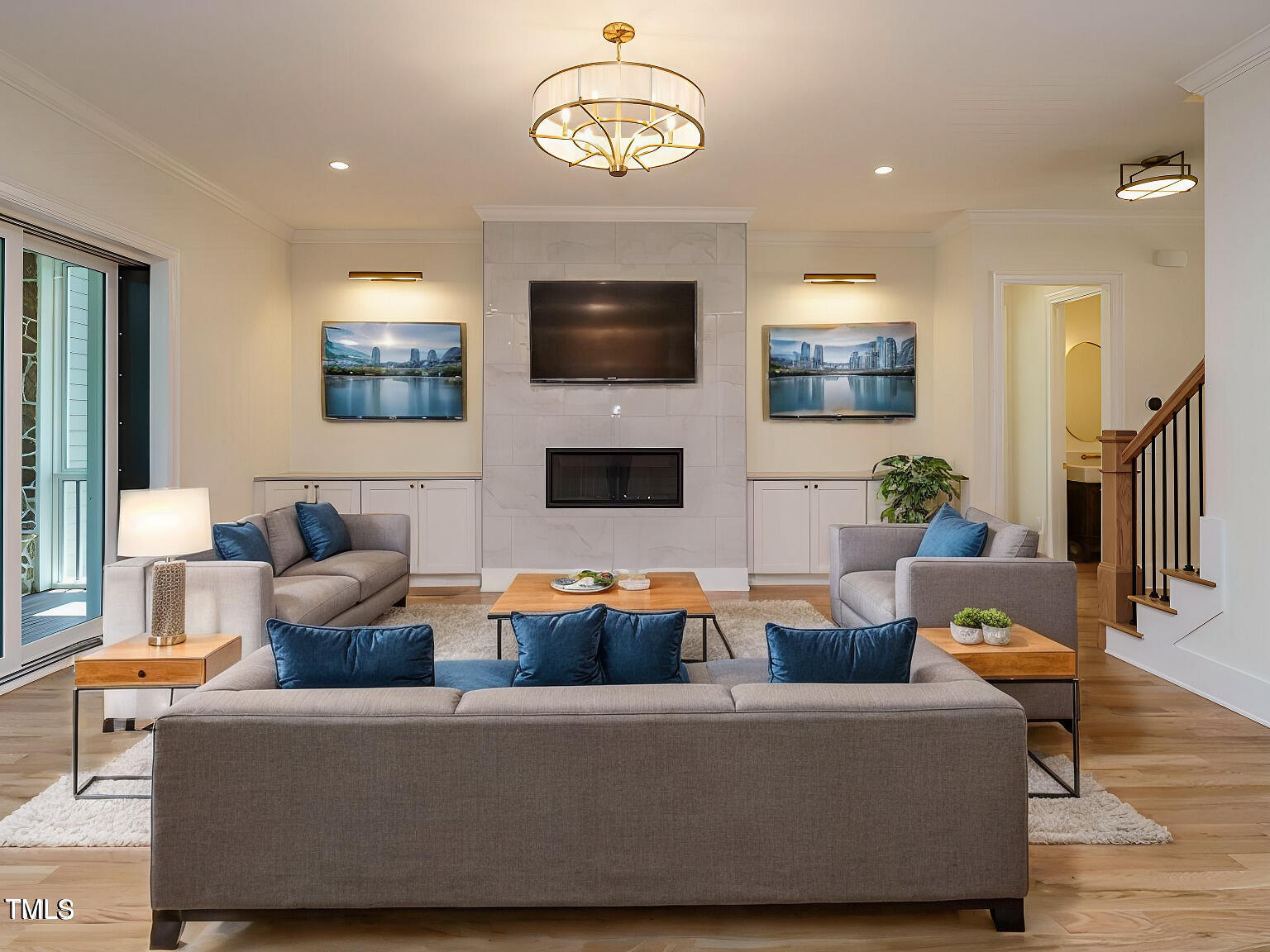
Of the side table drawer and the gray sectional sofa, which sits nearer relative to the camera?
the gray sectional sofa

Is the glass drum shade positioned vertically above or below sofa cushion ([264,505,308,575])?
above

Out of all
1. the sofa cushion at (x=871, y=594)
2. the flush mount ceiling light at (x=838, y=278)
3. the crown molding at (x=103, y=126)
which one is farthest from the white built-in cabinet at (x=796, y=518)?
the crown molding at (x=103, y=126)

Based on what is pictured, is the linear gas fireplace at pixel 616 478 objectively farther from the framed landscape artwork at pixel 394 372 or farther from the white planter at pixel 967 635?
the white planter at pixel 967 635

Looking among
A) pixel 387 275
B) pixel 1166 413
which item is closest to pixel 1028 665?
pixel 1166 413

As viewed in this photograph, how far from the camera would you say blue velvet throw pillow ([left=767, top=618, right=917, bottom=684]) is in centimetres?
218

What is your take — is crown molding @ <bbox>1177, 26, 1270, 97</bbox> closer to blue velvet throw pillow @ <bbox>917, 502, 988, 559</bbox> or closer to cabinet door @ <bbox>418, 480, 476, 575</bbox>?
blue velvet throw pillow @ <bbox>917, 502, 988, 559</bbox>

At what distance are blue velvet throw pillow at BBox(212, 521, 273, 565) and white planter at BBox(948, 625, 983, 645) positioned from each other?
9.68 ft

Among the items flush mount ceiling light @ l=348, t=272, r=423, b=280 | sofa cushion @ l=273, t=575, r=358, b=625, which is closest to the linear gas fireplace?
flush mount ceiling light @ l=348, t=272, r=423, b=280

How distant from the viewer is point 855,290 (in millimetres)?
7035

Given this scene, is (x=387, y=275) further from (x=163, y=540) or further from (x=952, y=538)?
(x=952, y=538)

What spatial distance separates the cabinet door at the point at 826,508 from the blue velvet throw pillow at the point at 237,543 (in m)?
4.02

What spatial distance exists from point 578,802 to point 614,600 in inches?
87.9

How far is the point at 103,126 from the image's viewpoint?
432cm

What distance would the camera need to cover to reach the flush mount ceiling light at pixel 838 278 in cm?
688
